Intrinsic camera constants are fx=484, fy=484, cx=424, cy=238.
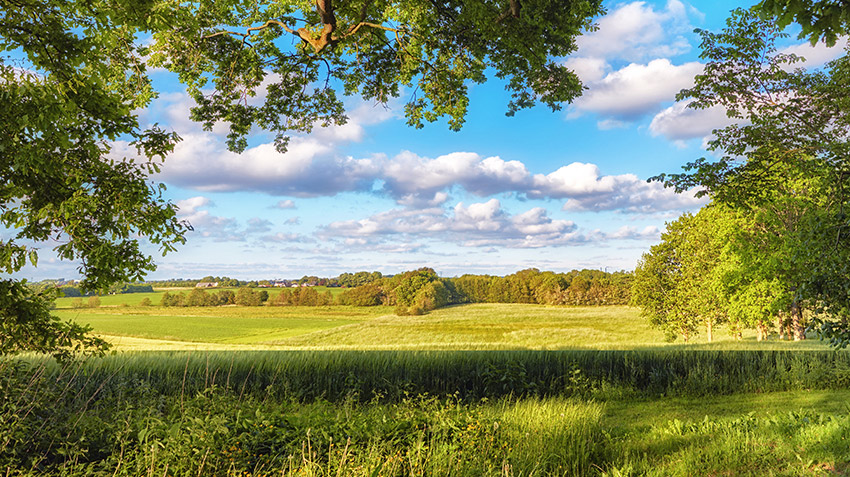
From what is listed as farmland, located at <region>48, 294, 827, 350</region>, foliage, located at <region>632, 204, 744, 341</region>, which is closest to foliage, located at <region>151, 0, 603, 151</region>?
farmland, located at <region>48, 294, 827, 350</region>

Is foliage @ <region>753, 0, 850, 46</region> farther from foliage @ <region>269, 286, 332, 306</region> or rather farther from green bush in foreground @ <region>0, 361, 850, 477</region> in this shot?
foliage @ <region>269, 286, 332, 306</region>

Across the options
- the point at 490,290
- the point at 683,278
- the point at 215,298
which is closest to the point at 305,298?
the point at 215,298

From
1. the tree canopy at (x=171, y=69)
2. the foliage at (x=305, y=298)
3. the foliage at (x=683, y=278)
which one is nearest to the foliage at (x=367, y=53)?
the tree canopy at (x=171, y=69)

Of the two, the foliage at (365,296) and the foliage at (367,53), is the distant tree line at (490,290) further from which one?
the foliage at (367,53)

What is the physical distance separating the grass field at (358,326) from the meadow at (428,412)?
47.1ft

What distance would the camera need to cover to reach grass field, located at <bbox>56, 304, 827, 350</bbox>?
31.5 meters

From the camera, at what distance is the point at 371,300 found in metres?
49.5

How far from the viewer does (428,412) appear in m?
7.41

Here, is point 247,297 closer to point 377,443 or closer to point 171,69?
point 171,69

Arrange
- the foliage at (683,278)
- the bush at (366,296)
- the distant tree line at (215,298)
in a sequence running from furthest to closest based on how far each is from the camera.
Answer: the distant tree line at (215,298), the bush at (366,296), the foliage at (683,278)

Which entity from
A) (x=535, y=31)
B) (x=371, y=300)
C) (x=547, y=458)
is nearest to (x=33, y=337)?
(x=547, y=458)

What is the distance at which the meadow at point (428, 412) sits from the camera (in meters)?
5.17

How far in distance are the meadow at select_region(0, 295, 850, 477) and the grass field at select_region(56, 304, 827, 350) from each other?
1435cm

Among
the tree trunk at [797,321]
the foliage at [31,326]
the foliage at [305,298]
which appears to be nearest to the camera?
the foliage at [31,326]
